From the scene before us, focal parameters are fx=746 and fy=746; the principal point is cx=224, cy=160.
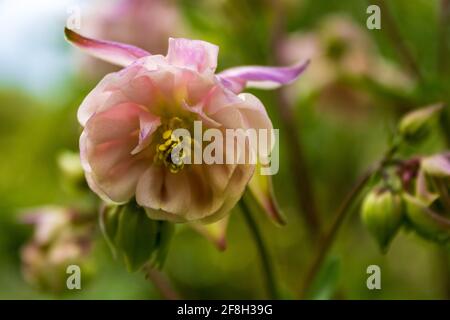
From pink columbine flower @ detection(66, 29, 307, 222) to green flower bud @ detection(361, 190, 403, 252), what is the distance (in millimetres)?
172

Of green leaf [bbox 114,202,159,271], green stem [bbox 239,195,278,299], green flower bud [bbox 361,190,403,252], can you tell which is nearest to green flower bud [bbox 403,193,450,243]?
green flower bud [bbox 361,190,403,252]

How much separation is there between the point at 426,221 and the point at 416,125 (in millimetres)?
141

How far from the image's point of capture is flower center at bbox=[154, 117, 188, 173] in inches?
27.5

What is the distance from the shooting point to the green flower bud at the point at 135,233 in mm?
739

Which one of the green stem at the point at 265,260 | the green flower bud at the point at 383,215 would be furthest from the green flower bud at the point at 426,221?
the green stem at the point at 265,260

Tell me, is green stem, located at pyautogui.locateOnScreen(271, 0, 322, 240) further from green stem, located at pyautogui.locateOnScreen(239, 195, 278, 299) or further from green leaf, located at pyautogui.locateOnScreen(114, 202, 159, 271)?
green leaf, located at pyautogui.locateOnScreen(114, 202, 159, 271)

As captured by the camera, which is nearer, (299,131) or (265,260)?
(265,260)

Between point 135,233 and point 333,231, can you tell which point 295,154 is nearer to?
point 333,231

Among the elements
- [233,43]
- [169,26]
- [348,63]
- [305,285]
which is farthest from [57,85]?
[305,285]

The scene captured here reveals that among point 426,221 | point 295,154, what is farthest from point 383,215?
point 295,154

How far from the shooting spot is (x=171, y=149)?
70cm

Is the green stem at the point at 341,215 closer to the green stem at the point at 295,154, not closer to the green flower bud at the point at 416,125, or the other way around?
the green flower bud at the point at 416,125

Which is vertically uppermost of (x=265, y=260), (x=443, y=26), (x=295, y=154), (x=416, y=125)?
(x=443, y=26)

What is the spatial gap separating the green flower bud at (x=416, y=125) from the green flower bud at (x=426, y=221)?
95 millimetres
